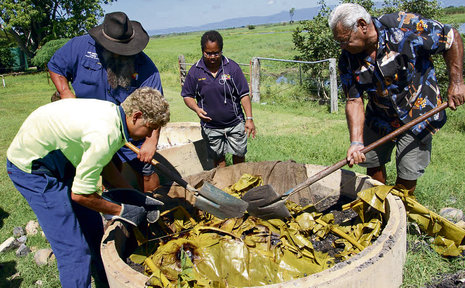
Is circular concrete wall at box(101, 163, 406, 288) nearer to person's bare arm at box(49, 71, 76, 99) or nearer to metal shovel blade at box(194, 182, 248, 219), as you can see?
metal shovel blade at box(194, 182, 248, 219)

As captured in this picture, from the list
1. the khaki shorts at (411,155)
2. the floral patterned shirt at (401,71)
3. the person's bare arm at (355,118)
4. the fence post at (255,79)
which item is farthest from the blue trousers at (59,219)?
the fence post at (255,79)

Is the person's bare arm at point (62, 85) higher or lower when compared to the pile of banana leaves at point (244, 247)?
higher

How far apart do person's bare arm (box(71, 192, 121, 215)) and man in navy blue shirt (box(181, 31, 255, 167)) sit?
1611mm

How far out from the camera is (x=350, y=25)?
2.35 meters

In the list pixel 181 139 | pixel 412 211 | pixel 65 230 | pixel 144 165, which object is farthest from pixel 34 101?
pixel 412 211

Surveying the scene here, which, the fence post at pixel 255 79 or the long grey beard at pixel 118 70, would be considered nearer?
the long grey beard at pixel 118 70

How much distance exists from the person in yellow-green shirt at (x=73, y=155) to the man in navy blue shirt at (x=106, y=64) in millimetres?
843

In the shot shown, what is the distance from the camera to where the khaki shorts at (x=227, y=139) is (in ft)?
12.1

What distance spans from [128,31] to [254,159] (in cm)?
262

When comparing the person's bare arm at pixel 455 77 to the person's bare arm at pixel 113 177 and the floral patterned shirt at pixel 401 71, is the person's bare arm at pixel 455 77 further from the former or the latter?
the person's bare arm at pixel 113 177

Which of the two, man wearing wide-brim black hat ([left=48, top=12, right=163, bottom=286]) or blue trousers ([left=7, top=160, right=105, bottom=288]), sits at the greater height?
man wearing wide-brim black hat ([left=48, top=12, right=163, bottom=286])

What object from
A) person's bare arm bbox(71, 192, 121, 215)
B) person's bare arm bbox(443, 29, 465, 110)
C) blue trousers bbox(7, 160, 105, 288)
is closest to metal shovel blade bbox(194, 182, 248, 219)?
person's bare arm bbox(71, 192, 121, 215)

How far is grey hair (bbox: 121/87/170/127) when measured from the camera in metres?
1.91

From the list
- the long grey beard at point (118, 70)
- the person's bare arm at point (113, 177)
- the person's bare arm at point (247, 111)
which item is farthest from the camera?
the person's bare arm at point (247, 111)
